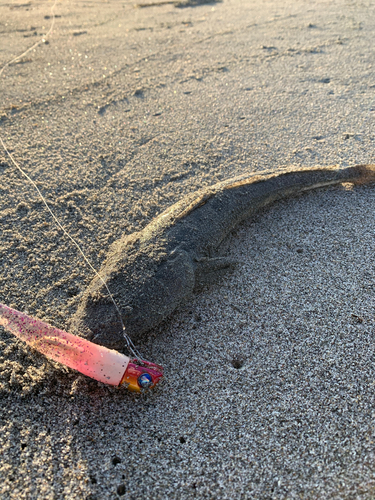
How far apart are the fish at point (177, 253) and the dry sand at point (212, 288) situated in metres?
0.13

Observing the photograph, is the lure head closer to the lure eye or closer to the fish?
the lure eye

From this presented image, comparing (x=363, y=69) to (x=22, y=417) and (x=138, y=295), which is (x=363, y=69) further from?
(x=22, y=417)

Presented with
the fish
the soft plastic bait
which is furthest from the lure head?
the fish

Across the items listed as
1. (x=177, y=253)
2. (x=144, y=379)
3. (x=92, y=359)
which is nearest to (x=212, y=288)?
(x=177, y=253)

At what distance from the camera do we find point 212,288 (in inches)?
105

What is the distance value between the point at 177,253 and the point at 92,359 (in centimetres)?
89

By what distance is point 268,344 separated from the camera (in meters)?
2.29

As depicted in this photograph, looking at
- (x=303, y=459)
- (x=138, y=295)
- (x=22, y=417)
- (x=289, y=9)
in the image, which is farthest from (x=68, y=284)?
(x=289, y=9)

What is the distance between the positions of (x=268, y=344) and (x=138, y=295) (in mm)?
874

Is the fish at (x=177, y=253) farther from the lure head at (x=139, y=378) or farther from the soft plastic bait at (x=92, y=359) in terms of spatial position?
the lure head at (x=139, y=378)

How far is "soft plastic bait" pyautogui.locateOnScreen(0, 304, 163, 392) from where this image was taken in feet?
6.64

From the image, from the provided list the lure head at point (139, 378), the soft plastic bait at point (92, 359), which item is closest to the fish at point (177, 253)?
the soft plastic bait at point (92, 359)

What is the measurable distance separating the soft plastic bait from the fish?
9 centimetres

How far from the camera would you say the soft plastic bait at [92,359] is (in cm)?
202
